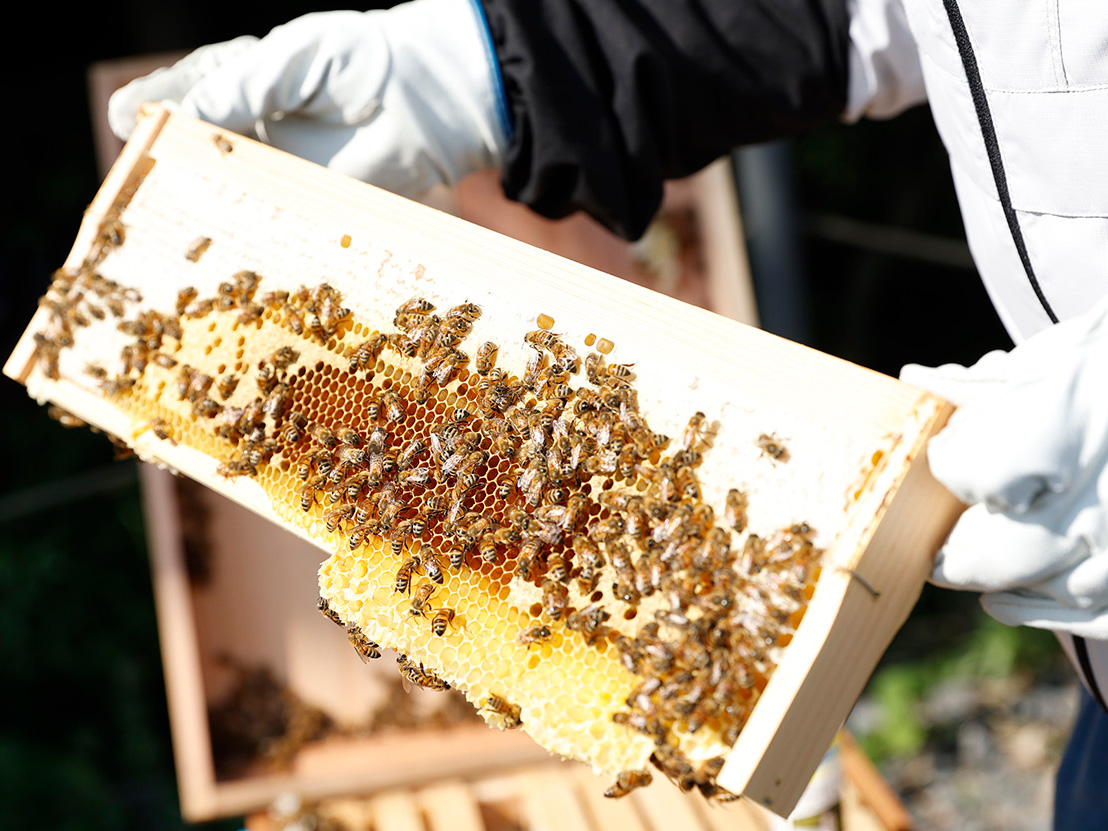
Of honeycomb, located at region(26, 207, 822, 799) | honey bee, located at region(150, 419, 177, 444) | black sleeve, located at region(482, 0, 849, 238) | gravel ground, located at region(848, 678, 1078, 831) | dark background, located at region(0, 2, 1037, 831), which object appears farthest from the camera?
gravel ground, located at region(848, 678, 1078, 831)

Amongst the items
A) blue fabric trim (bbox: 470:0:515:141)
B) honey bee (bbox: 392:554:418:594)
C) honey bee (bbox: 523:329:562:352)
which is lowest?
honey bee (bbox: 392:554:418:594)

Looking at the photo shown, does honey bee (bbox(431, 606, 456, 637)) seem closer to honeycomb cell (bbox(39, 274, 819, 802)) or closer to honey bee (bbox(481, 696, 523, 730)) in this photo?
honeycomb cell (bbox(39, 274, 819, 802))

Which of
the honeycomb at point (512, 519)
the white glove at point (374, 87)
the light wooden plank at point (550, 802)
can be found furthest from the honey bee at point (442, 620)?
the light wooden plank at point (550, 802)

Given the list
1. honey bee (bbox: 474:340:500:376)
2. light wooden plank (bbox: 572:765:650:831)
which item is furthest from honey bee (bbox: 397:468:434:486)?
light wooden plank (bbox: 572:765:650:831)

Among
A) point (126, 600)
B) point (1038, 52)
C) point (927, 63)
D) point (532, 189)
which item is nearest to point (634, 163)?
point (532, 189)

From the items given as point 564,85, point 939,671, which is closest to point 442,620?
point 564,85

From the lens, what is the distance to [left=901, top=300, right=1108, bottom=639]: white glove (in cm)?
127

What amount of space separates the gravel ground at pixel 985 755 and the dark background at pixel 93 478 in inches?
18.9

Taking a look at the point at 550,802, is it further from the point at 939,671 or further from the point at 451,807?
the point at 939,671

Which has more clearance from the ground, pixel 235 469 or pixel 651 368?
pixel 651 368

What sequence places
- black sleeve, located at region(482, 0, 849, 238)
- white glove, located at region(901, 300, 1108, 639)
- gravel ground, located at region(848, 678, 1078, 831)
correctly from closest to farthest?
1. white glove, located at region(901, 300, 1108, 639)
2. black sleeve, located at region(482, 0, 849, 238)
3. gravel ground, located at region(848, 678, 1078, 831)

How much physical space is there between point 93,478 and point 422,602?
15.3 ft

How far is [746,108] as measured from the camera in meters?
2.26

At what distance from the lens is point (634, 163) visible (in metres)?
2.29
